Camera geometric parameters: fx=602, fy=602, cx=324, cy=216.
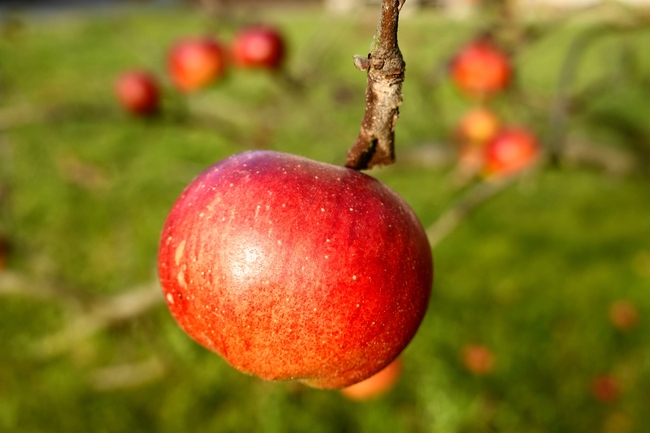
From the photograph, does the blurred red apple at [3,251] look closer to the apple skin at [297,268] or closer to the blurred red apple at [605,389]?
the apple skin at [297,268]

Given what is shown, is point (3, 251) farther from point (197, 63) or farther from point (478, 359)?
point (478, 359)

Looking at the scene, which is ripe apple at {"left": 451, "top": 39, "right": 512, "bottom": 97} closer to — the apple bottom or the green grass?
the green grass

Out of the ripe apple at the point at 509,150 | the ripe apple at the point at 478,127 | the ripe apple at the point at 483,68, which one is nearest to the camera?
the ripe apple at the point at 509,150

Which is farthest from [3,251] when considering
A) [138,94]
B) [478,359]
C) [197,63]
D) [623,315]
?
[623,315]

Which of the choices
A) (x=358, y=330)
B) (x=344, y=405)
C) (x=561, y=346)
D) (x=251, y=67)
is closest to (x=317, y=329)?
(x=358, y=330)

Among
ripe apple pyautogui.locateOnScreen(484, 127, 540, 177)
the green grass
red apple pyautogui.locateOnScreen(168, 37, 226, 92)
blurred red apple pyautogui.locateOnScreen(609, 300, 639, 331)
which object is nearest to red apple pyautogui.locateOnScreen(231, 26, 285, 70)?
the green grass

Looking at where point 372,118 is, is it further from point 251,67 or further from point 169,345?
→ point 169,345

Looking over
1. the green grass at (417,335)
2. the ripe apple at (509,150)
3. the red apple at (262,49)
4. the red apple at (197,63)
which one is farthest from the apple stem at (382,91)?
the red apple at (197,63)
